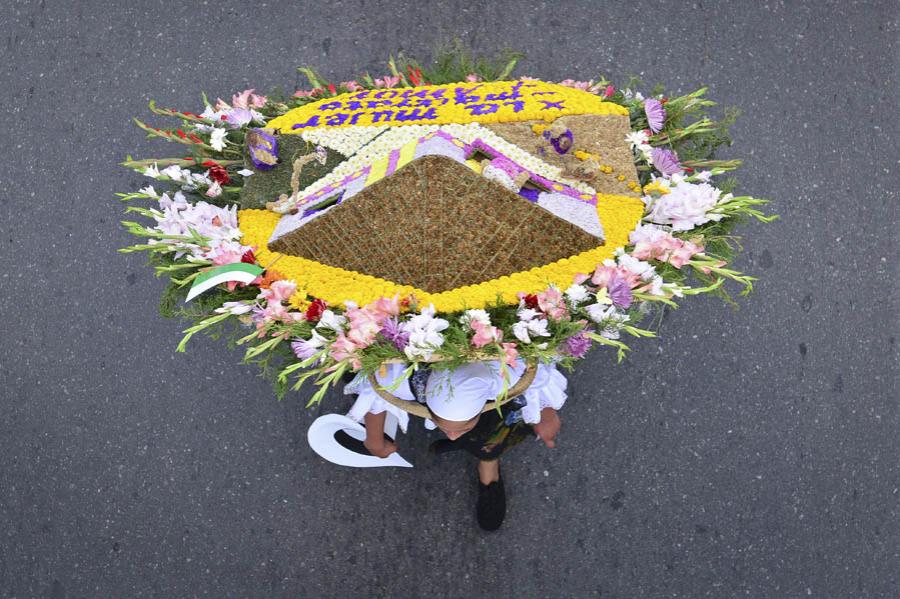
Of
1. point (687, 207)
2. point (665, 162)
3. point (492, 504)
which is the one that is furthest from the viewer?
point (492, 504)

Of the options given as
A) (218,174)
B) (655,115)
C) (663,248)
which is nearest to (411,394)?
(663,248)

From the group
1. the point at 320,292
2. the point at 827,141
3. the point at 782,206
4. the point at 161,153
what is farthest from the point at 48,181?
the point at 827,141

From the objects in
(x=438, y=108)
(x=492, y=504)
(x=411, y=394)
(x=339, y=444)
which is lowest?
(x=492, y=504)

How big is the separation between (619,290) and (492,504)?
93cm

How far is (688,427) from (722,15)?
1.30 meters

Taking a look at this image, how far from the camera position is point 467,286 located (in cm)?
143

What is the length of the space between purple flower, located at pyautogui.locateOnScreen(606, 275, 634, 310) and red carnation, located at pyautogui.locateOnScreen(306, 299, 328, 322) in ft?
1.84

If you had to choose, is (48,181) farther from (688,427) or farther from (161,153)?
(688,427)

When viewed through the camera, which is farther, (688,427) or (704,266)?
(688,427)

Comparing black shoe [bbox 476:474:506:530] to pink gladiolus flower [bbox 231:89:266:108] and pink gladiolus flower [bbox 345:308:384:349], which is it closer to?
pink gladiolus flower [bbox 345:308:384:349]

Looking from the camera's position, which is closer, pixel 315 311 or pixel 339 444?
pixel 315 311

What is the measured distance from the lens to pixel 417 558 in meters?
2.12

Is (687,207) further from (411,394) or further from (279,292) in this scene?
(279,292)

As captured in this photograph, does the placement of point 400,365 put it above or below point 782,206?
above
